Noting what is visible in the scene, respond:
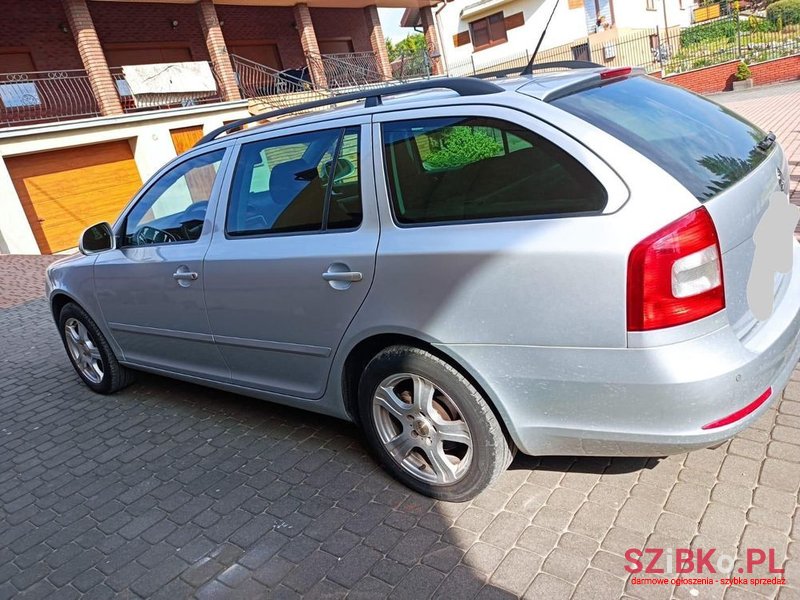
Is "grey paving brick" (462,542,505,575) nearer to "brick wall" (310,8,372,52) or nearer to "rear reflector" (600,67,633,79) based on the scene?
"rear reflector" (600,67,633,79)

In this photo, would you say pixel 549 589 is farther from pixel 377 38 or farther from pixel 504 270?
pixel 377 38

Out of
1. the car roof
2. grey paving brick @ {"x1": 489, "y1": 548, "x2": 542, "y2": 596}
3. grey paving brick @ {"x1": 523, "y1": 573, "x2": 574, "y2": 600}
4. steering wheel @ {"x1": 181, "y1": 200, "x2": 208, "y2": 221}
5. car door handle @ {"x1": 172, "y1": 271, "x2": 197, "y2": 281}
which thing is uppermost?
the car roof

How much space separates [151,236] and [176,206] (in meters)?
0.25

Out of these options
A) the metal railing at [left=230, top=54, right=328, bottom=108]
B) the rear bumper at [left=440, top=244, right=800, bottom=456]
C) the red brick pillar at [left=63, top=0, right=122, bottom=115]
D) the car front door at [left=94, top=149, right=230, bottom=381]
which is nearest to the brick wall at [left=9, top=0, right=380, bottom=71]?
the metal railing at [left=230, top=54, right=328, bottom=108]

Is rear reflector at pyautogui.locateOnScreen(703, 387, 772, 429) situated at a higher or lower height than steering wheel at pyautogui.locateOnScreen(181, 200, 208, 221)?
lower

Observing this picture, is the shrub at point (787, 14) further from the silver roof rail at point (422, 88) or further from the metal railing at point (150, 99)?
the silver roof rail at point (422, 88)

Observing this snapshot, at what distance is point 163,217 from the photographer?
153 inches

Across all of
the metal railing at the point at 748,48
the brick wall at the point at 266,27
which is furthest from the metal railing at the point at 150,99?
the metal railing at the point at 748,48

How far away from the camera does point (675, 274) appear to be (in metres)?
1.96

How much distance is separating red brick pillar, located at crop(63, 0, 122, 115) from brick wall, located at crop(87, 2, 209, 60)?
2.54 meters

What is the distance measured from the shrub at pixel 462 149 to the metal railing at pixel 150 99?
50.0 ft

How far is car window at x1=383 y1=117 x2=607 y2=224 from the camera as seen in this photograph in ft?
7.07

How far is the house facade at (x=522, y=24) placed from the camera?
100 ft

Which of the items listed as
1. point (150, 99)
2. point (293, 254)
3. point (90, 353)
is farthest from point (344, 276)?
point (150, 99)
